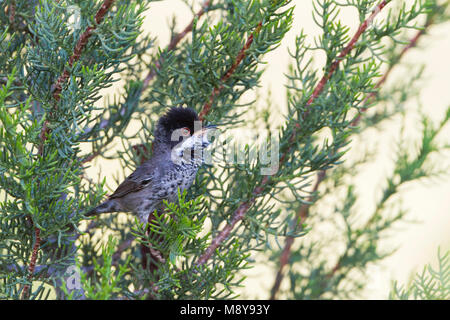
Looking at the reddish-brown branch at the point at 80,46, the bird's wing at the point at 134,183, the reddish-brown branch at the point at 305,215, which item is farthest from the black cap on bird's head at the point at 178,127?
the reddish-brown branch at the point at 305,215

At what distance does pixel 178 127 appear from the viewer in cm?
183

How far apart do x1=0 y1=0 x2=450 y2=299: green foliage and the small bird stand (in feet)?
0.18

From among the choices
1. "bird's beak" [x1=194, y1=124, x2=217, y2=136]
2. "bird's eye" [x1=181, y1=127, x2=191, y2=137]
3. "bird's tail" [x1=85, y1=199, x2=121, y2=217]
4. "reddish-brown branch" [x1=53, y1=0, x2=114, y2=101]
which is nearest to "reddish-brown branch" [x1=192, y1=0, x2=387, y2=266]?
"bird's beak" [x1=194, y1=124, x2=217, y2=136]

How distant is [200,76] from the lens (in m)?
1.58

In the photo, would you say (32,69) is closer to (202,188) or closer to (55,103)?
(55,103)

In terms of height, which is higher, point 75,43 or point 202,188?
point 75,43

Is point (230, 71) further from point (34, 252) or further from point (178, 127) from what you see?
point (34, 252)

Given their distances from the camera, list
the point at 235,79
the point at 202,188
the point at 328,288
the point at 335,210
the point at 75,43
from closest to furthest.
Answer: the point at 75,43, the point at 235,79, the point at 202,188, the point at 328,288, the point at 335,210

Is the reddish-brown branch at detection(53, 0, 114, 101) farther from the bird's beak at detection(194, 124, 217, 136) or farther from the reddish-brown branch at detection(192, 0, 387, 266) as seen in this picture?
the reddish-brown branch at detection(192, 0, 387, 266)

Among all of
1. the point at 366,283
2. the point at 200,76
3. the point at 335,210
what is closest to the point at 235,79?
the point at 200,76

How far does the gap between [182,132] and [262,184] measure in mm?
428

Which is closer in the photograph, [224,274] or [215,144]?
[224,274]

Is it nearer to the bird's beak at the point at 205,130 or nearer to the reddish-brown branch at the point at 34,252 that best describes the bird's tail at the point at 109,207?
the bird's beak at the point at 205,130
